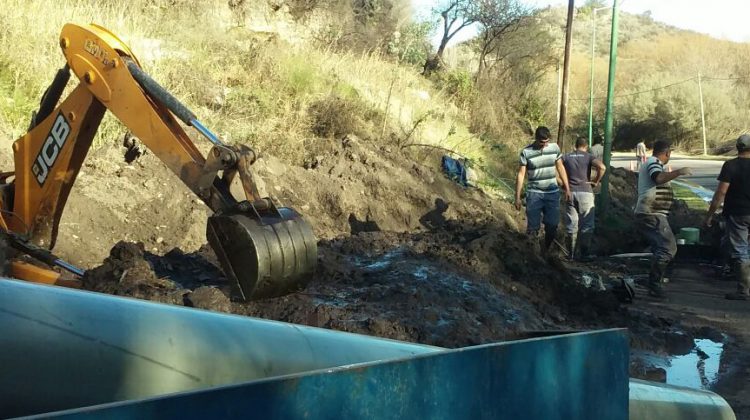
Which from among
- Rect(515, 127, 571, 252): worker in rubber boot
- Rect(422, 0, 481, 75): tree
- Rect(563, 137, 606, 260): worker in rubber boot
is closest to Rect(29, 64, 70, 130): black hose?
Rect(515, 127, 571, 252): worker in rubber boot

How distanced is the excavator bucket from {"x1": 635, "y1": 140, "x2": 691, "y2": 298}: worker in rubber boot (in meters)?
6.11

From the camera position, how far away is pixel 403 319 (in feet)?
20.6

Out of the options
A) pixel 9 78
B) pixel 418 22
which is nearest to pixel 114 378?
pixel 9 78

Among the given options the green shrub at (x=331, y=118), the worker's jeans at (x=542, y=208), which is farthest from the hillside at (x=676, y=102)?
the worker's jeans at (x=542, y=208)

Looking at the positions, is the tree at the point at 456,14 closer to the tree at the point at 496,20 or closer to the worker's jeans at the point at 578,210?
the tree at the point at 496,20

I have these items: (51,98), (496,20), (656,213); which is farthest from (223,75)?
(496,20)

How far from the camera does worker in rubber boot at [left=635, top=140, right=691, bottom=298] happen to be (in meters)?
9.73

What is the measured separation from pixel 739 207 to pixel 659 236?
3.20ft

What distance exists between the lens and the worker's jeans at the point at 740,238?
9508 mm

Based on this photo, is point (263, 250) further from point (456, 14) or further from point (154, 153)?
point (456, 14)

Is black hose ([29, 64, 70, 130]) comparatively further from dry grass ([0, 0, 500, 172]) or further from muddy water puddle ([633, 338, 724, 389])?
muddy water puddle ([633, 338, 724, 389])

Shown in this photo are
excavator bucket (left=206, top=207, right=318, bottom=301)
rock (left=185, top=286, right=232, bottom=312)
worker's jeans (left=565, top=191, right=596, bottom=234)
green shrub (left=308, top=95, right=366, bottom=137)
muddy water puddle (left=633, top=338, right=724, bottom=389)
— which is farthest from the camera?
green shrub (left=308, top=95, right=366, bottom=137)

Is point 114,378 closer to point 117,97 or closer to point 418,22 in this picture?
point 117,97

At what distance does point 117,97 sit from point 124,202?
3.91m
